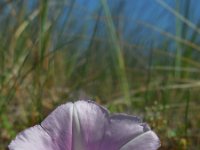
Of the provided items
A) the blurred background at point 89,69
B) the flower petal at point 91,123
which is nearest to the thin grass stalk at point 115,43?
the blurred background at point 89,69

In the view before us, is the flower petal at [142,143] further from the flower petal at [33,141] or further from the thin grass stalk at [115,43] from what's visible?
the thin grass stalk at [115,43]

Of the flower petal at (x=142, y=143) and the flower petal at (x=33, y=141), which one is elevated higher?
the flower petal at (x=33, y=141)

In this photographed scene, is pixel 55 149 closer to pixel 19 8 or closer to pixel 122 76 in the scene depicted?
pixel 122 76

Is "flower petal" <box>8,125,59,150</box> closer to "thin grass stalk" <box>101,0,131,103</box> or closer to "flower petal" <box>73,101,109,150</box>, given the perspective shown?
"flower petal" <box>73,101,109,150</box>

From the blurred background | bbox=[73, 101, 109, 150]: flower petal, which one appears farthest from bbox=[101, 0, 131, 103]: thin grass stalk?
bbox=[73, 101, 109, 150]: flower petal

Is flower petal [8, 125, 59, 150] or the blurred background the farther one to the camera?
the blurred background

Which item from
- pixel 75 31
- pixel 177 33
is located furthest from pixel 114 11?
pixel 177 33

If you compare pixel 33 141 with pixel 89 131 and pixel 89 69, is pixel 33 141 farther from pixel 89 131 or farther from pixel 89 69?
pixel 89 69
